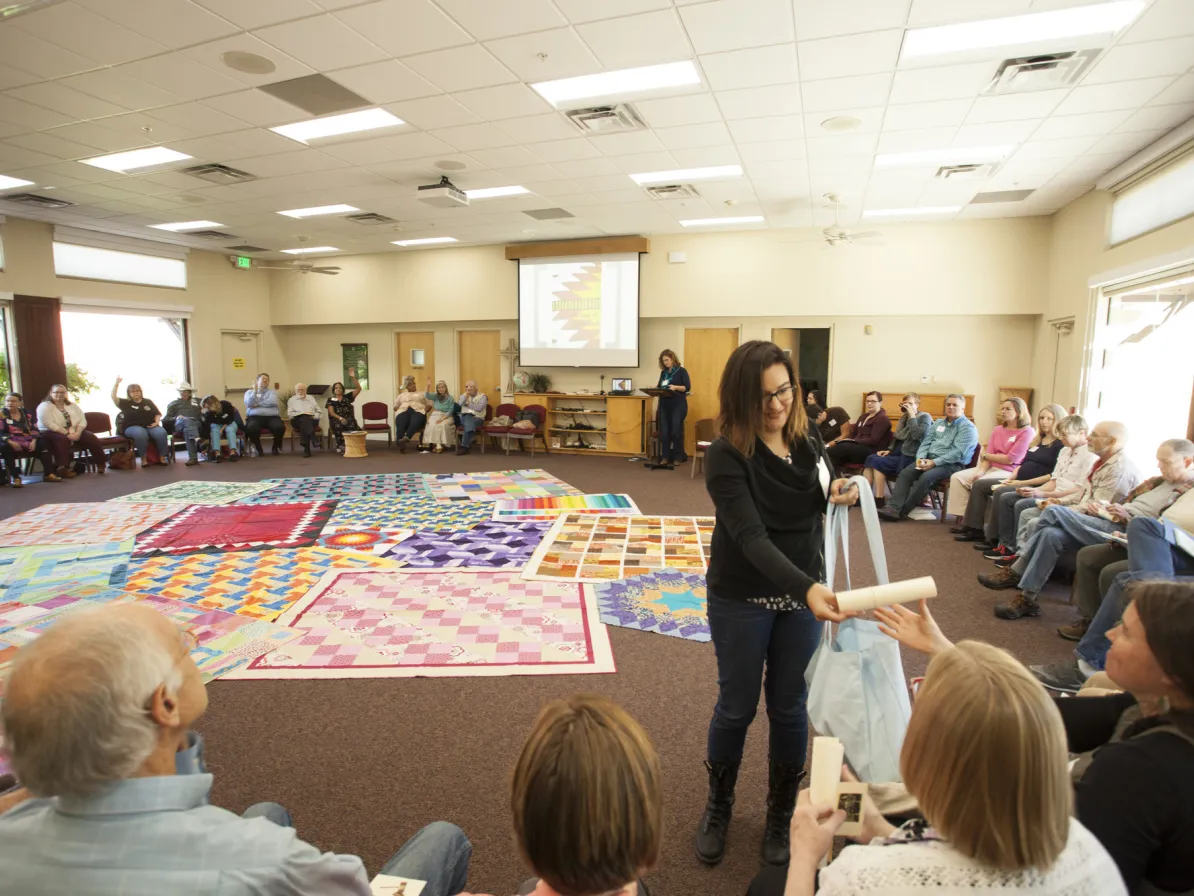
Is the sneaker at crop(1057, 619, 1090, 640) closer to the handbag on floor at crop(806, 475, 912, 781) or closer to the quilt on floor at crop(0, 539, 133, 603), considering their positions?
the handbag on floor at crop(806, 475, 912, 781)

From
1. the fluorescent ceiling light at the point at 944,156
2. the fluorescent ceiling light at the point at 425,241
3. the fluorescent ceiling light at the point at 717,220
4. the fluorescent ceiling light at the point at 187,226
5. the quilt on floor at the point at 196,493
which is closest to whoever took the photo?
the fluorescent ceiling light at the point at 944,156

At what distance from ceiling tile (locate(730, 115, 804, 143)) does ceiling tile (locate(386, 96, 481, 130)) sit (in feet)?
7.25

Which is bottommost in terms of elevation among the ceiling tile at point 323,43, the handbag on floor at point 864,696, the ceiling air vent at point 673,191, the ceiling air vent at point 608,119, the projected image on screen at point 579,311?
the handbag on floor at point 864,696

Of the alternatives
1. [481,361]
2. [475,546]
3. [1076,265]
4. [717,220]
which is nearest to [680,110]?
[475,546]

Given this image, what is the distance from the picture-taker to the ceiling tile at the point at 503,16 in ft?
12.0

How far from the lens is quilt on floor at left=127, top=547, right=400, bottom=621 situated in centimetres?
380

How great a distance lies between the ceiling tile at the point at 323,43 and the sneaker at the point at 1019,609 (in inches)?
203

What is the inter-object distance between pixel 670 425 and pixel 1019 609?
6.04 metres

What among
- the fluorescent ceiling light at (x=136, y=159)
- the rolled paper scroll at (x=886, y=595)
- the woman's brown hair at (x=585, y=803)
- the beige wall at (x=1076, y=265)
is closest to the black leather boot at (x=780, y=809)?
the rolled paper scroll at (x=886, y=595)

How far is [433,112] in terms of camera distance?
523 cm

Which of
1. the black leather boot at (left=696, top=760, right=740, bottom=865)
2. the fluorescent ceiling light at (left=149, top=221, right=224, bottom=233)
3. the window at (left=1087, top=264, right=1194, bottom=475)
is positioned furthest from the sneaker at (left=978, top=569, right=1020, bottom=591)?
the fluorescent ceiling light at (left=149, top=221, right=224, bottom=233)

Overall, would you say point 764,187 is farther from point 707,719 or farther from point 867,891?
point 867,891

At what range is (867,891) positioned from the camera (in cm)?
87

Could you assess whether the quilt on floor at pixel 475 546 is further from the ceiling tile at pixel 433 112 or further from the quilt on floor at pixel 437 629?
the ceiling tile at pixel 433 112
